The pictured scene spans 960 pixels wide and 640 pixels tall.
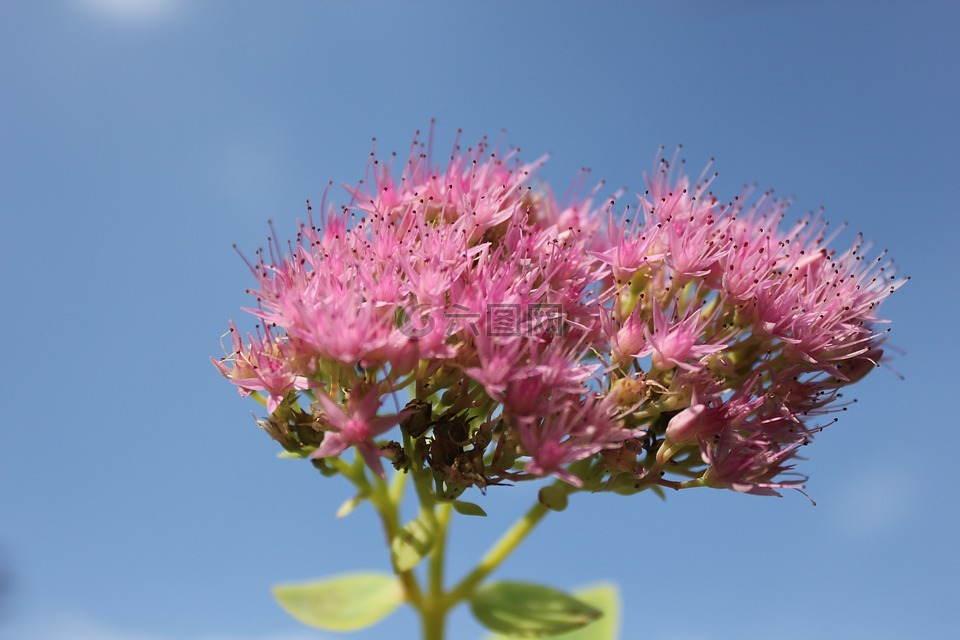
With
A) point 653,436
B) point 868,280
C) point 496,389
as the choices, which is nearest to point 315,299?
point 496,389

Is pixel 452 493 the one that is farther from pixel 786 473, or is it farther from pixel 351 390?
pixel 786 473

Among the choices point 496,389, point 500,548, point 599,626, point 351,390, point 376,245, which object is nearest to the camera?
point 496,389

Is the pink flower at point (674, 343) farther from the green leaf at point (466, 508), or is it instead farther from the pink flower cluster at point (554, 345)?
the green leaf at point (466, 508)

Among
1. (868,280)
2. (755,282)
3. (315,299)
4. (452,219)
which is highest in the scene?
(452,219)

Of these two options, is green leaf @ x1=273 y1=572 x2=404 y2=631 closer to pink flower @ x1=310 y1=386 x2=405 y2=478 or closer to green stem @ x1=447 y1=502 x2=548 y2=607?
green stem @ x1=447 y1=502 x2=548 y2=607

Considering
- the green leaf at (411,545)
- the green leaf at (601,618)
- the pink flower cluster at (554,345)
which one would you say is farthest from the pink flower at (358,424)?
the green leaf at (601,618)

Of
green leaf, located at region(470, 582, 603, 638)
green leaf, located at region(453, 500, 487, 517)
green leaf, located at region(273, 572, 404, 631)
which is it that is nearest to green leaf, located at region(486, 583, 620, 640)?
green leaf, located at region(470, 582, 603, 638)
